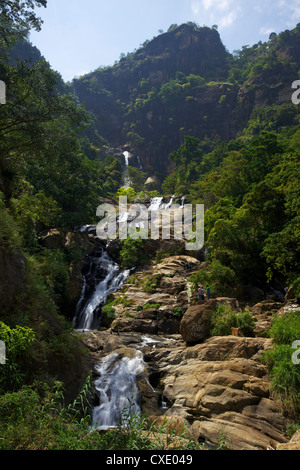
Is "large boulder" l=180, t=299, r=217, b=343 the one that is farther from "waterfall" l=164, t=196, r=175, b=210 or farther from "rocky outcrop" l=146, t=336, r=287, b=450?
"waterfall" l=164, t=196, r=175, b=210

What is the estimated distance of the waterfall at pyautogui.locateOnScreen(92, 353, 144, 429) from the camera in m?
8.04

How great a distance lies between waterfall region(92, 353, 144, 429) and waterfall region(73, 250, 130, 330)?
781 centimetres

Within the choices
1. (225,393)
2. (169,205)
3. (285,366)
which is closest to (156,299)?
(225,393)

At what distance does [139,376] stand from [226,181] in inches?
844

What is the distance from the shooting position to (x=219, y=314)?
11.6 m

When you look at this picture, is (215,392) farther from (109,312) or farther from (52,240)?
(52,240)

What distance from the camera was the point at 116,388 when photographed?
926 cm

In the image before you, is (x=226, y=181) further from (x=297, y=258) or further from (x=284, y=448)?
(x=284, y=448)

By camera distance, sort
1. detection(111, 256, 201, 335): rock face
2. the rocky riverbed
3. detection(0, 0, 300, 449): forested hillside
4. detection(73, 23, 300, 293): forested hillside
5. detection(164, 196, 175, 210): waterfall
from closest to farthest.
A: detection(0, 0, 300, 449): forested hillside, the rocky riverbed, detection(111, 256, 201, 335): rock face, detection(73, 23, 300, 293): forested hillside, detection(164, 196, 175, 210): waterfall

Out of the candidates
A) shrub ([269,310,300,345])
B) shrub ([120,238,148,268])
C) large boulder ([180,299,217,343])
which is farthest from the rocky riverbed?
shrub ([120,238,148,268])

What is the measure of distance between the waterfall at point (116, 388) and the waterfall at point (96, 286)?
7809mm

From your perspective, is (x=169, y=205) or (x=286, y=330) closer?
(x=286, y=330)

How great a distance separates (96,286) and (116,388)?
500 inches

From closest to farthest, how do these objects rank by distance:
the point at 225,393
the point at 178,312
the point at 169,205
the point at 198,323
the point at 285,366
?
the point at 285,366
the point at 225,393
the point at 198,323
the point at 178,312
the point at 169,205
